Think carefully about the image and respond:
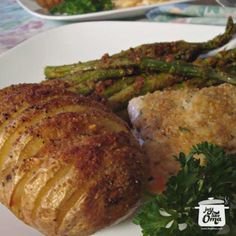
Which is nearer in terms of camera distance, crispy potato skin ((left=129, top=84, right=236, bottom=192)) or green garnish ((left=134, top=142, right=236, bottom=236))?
green garnish ((left=134, top=142, right=236, bottom=236))

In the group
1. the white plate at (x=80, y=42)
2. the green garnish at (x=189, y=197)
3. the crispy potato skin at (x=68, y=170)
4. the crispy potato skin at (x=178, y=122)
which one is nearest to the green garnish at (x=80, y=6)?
the white plate at (x=80, y=42)

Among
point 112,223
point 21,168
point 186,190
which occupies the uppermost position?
point 21,168

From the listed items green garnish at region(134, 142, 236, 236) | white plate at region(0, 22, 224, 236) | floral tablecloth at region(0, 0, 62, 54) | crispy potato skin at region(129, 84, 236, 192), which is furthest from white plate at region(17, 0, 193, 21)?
green garnish at region(134, 142, 236, 236)

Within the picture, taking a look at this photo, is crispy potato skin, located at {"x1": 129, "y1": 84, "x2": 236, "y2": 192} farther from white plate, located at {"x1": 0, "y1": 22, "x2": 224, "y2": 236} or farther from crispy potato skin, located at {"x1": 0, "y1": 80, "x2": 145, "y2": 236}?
white plate, located at {"x1": 0, "y1": 22, "x2": 224, "y2": 236}

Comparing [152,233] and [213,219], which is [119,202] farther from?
[213,219]

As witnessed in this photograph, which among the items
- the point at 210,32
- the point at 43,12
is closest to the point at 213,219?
the point at 210,32

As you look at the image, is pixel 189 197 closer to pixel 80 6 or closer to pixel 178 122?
pixel 178 122
